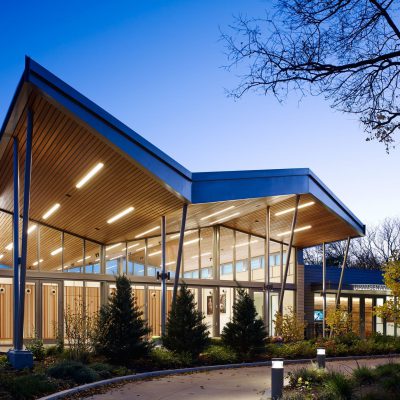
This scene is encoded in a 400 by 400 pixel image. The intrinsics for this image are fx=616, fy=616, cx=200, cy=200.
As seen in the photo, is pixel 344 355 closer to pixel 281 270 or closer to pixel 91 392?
pixel 281 270

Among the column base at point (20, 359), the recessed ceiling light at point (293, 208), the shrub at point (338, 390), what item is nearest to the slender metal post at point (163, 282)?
the recessed ceiling light at point (293, 208)

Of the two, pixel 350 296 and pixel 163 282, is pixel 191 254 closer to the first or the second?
pixel 163 282

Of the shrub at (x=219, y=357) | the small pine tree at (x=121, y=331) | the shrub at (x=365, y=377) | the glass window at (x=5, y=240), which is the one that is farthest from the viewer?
the glass window at (x=5, y=240)

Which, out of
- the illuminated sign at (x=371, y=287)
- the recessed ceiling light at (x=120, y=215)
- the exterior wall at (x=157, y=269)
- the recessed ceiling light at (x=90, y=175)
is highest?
the recessed ceiling light at (x=90, y=175)

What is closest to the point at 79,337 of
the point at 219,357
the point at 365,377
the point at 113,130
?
the point at 219,357

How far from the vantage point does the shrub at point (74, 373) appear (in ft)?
40.7

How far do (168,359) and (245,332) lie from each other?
3.68m

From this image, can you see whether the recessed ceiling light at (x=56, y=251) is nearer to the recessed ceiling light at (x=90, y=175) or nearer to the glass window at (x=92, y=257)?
the glass window at (x=92, y=257)

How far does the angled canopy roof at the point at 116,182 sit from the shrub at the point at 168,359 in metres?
4.73

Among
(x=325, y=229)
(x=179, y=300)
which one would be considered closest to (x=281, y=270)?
(x=325, y=229)

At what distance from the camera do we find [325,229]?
29703 millimetres

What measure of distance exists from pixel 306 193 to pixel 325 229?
717 centimetres

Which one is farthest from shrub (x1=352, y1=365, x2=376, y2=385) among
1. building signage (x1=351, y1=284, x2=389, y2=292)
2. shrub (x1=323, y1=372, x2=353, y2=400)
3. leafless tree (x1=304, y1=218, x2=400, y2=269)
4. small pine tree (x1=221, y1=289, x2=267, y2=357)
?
leafless tree (x1=304, y1=218, x2=400, y2=269)

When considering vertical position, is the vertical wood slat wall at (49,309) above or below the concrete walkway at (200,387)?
above
